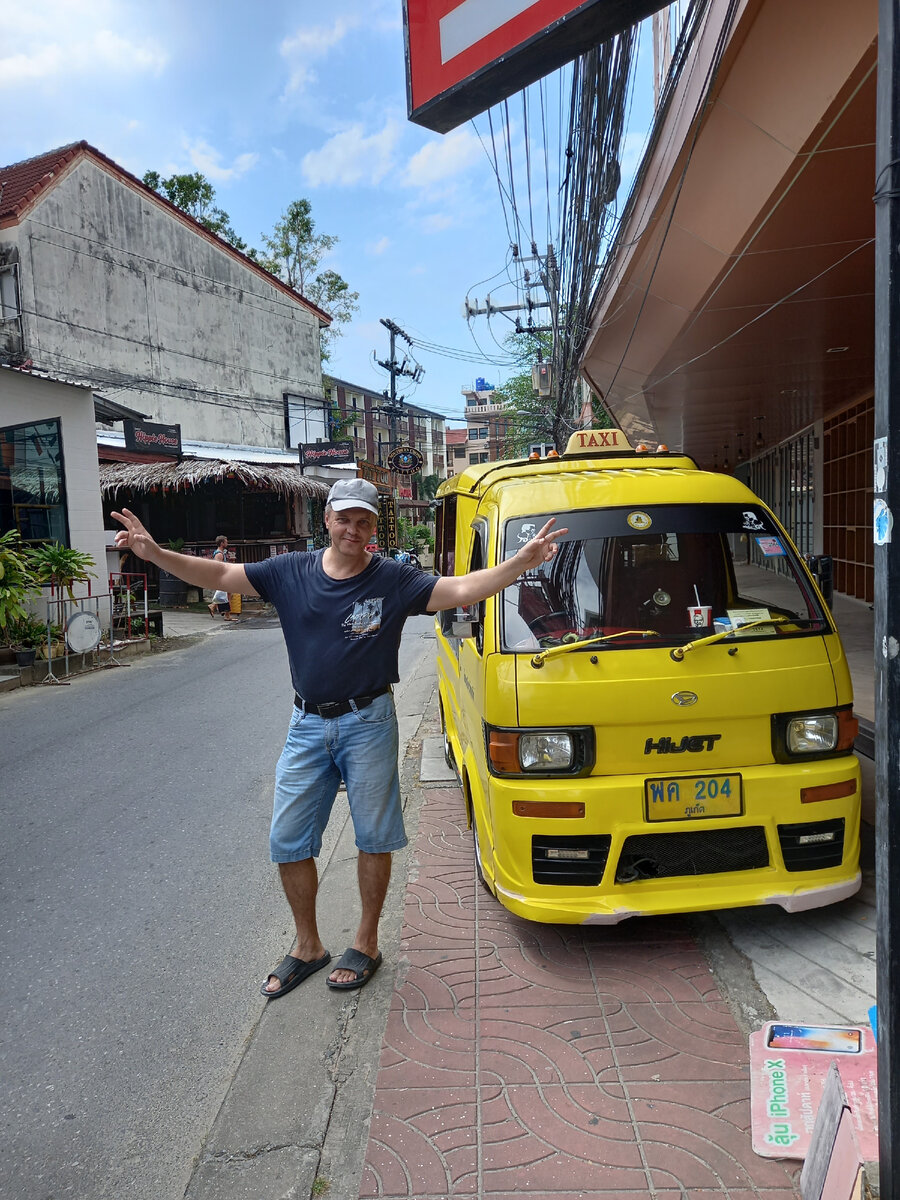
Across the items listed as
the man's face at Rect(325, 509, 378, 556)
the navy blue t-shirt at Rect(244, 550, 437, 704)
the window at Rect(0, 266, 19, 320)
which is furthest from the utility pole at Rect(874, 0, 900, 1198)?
the window at Rect(0, 266, 19, 320)

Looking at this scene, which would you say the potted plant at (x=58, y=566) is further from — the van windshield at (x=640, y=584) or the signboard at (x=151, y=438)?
the van windshield at (x=640, y=584)

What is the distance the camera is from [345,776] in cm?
345

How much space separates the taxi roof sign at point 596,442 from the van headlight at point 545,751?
209cm

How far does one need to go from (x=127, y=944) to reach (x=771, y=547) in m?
3.56

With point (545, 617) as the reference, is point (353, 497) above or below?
above

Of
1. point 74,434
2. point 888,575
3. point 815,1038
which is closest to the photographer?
point 888,575

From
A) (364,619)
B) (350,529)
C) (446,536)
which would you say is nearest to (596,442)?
(446,536)

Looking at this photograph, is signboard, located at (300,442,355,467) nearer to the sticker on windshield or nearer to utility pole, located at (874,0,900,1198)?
the sticker on windshield

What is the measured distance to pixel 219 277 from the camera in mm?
29656

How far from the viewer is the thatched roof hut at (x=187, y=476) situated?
74.4ft

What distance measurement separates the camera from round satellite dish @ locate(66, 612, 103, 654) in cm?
1212

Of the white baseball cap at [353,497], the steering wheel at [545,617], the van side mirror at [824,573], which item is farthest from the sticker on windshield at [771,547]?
the white baseball cap at [353,497]

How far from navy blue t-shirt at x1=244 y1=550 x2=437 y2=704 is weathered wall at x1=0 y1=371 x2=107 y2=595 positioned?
38.7ft

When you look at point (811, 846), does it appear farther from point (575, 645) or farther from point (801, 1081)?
point (575, 645)
